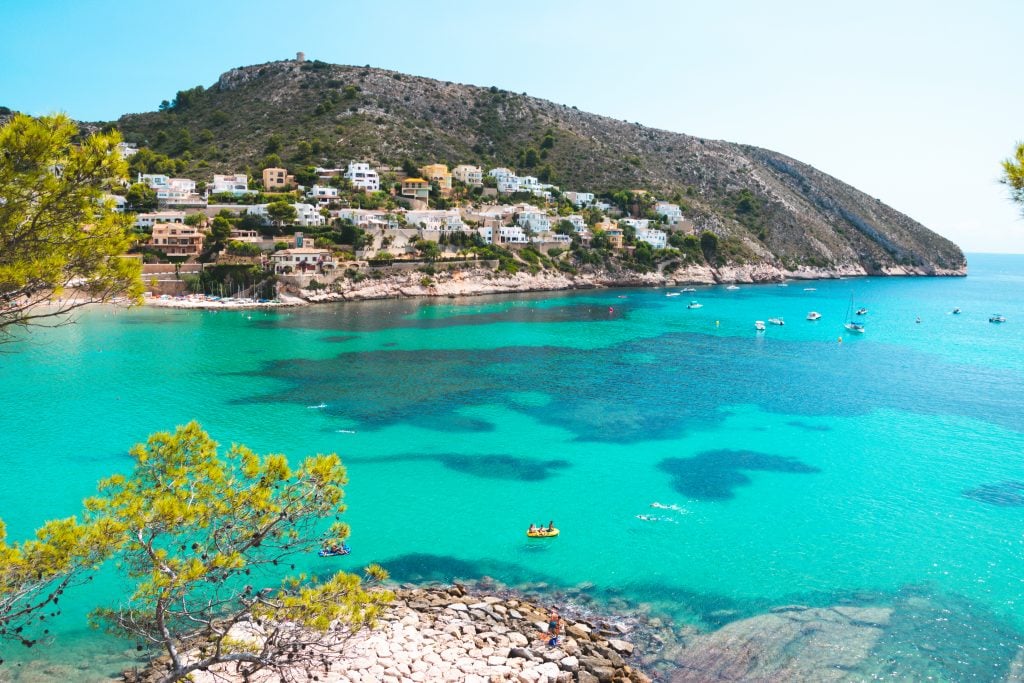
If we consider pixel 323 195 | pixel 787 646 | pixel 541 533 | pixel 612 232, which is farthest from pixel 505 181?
pixel 787 646

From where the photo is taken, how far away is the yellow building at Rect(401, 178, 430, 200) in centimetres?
9931

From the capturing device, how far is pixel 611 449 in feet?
100

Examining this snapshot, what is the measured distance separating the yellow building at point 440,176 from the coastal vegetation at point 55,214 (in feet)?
315

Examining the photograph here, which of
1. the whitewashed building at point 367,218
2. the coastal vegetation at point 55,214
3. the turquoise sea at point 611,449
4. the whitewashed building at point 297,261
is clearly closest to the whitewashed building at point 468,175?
the whitewashed building at point 367,218

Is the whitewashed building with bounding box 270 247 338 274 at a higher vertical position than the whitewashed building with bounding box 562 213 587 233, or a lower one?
lower

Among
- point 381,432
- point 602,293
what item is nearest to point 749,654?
point 381,432

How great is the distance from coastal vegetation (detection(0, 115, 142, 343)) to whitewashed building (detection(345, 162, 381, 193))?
9149 centimetres

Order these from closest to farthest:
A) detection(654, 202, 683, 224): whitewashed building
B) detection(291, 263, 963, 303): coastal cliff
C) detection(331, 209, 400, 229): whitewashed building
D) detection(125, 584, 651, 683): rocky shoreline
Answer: detection(125, 584, 651, 683): rocky shoreline → detection(291, 263, 963, 303): coastal cliff → detection(331, 209, 400, 229): whitewashed building → detection(654, 202, 683, 224): whitewashed building

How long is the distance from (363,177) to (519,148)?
44.4 metres

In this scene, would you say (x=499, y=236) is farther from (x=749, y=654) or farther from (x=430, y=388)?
(x=749, y=654)

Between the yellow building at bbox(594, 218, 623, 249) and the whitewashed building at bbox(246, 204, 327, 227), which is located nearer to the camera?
the whitewashed building at bbox(246, 204, 327, 227)

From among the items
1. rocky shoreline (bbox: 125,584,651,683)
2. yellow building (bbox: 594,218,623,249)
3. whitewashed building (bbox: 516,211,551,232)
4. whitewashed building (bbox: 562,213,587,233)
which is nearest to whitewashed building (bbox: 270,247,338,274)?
whitewashed building (bbox: 516,211,551,232)

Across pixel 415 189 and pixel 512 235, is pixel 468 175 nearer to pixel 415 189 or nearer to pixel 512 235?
pixel 415 189

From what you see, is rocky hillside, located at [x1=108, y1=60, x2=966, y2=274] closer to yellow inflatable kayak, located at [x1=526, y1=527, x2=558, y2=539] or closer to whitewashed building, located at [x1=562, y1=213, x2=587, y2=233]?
whitewashed building, located at [x1=562, y1=213, x2=587, y2=233]
